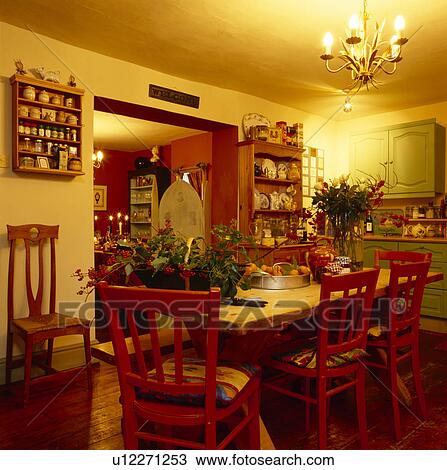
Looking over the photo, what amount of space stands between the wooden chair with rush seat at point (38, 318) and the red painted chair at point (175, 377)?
4.30 ft

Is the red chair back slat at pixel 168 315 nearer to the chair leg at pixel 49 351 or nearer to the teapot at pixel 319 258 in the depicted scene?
the teapot at pixel 319 258

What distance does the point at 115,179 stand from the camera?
26.1ft

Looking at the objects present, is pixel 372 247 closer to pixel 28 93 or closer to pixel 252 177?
pixel 252 177

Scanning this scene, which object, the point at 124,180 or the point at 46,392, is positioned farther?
the point at 124,180

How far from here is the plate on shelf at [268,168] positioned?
472 cm

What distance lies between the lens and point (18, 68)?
2.89 metres

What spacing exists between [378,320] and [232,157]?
2561 millimetres

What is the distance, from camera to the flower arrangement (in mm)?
1679

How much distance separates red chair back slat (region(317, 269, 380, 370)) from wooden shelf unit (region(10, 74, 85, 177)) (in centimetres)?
220

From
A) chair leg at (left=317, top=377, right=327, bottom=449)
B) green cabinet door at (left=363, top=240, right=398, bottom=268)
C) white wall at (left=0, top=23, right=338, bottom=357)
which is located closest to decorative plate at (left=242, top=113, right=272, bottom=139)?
white wall at (left=0, top=23, right=338, bottom=357)

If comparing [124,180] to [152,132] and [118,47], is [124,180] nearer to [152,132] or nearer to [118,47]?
[152,132]

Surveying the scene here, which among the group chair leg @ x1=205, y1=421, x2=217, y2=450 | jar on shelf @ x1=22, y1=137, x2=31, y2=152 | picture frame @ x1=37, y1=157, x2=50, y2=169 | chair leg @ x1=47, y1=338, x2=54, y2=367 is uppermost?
jar on shelf @ x1=22, y1=137, x2=31, y2=152

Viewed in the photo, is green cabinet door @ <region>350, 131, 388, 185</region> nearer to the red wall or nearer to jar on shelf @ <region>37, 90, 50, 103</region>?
jar on shelf @ <region>37, 90, 50, 103</region>
